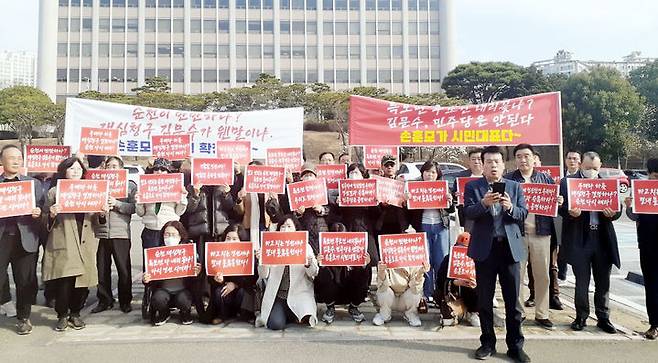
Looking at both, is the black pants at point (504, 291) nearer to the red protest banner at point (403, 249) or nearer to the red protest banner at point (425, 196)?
the red protest banner at point (403, 249)

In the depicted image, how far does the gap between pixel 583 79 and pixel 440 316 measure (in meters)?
39.7

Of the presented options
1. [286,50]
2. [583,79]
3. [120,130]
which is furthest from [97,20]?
[120,130]

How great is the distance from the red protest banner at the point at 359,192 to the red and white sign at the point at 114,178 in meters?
2.75

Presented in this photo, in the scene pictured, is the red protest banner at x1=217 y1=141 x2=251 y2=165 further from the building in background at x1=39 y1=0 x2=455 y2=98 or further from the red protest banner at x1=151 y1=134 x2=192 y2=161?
the building in background at x1=39 y1=0 x2=455 y2=98

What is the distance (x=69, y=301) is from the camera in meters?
5.66

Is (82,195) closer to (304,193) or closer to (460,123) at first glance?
(304,193)

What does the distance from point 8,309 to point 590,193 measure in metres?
7.23

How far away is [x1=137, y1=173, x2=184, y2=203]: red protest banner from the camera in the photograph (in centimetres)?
595

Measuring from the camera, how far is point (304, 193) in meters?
5.90

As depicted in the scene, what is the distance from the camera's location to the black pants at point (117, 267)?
631 centimetres

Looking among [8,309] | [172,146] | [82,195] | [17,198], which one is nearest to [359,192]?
[172,146]

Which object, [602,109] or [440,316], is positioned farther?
[602,109]

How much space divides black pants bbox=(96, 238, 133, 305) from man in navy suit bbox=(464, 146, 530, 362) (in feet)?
14.4

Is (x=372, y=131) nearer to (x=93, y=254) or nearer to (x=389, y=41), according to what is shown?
(x=93, y=254)
